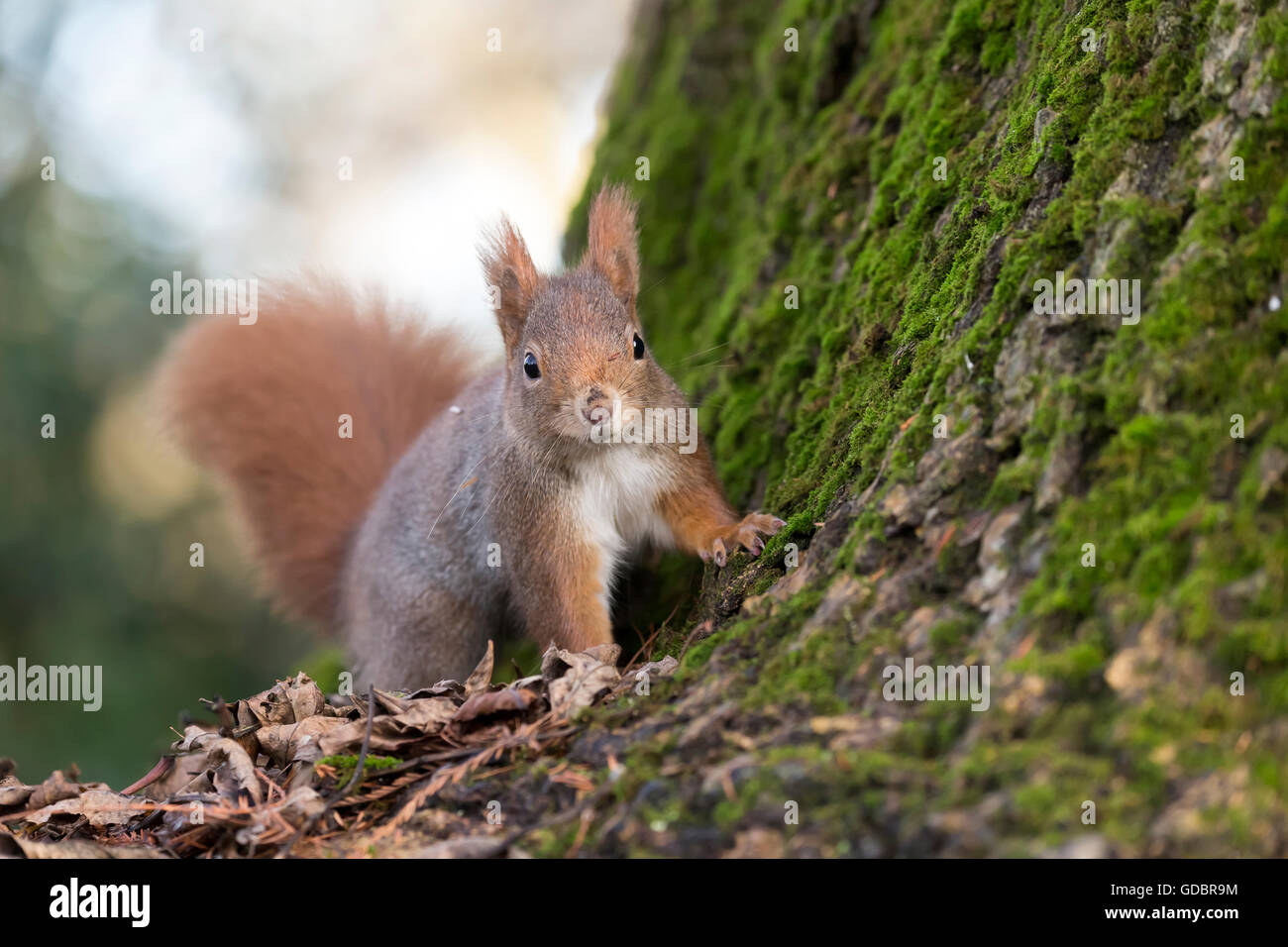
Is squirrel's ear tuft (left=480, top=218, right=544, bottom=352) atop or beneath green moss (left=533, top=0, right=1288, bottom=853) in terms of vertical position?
atop

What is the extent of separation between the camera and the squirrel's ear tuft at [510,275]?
4074mm

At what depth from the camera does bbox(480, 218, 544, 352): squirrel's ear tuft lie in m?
4.07

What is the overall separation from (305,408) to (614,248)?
1.99 meters

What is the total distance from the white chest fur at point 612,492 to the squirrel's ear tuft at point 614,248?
62cm

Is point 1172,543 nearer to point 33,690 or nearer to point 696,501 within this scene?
point 696,501

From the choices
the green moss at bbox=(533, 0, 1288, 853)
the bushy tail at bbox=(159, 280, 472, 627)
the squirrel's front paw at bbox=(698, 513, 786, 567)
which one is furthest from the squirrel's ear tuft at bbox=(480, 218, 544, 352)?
the bushy tail at bbox=(159, 280, 472, 627)

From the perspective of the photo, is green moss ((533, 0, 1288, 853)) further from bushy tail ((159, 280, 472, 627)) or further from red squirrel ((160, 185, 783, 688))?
bushy tail ((159, 280, 472, 627))

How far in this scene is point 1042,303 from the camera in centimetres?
241

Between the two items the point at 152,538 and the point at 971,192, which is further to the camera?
the point at 152,538

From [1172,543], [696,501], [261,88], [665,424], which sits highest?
[261,88]

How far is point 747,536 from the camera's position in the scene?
11.1 ft

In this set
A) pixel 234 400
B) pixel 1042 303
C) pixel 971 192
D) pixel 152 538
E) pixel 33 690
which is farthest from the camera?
pixel 152 538
